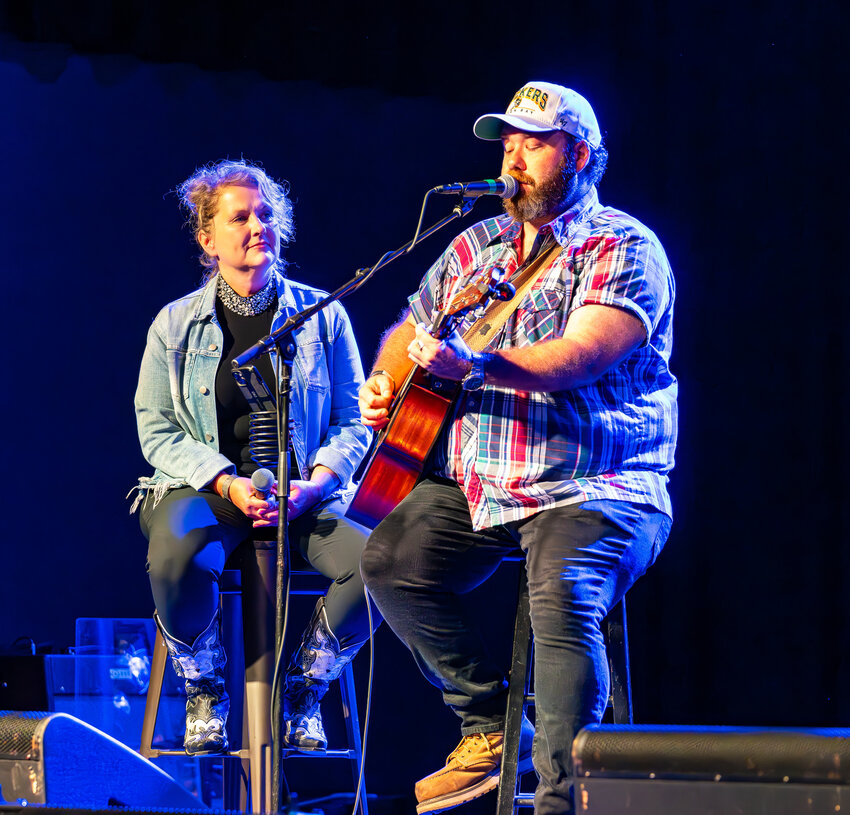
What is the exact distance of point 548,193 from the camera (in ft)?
8.34

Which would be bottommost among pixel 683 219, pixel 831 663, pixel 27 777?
pixel 831 663

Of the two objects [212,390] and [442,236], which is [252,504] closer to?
[212,390]

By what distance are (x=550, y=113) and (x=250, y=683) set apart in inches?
65.3

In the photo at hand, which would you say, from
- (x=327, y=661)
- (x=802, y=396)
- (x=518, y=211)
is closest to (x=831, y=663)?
(x=802, y=396)

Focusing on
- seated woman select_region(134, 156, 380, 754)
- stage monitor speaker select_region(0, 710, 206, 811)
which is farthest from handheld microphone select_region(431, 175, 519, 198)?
stage monitor speaker select_region(0, 710, 206, 811)

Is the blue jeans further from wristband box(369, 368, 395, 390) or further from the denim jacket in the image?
the denim jacket

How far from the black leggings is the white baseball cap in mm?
1188

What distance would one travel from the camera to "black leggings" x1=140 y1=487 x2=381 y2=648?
280cm

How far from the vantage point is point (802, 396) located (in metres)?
3.48

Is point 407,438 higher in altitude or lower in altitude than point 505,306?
lower

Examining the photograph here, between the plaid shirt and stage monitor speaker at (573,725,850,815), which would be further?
the plaid shirt

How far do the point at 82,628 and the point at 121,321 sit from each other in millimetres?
1192

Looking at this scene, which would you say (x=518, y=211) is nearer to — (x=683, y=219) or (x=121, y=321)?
(x=683, y=219)

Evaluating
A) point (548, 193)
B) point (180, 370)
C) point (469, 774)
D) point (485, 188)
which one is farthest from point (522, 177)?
point (469, 774)
